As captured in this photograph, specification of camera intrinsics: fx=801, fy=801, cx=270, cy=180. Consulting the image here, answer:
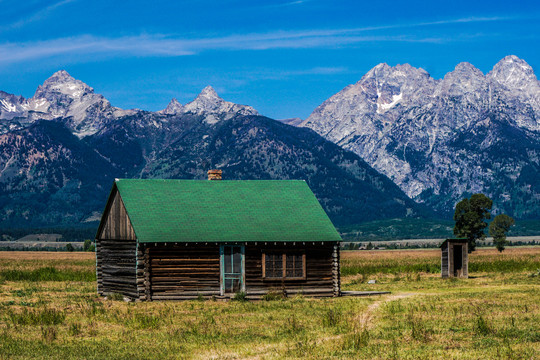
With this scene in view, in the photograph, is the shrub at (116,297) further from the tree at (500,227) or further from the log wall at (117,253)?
the tree at (500,227)

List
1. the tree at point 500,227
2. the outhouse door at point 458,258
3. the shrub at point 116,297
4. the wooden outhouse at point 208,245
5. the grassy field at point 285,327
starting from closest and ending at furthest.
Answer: the grassy field at point 285,327
the wooden outhouse at point 208,245
the shrub at point 116,297
the outhouse door at point 458,258
the tree at point 500,227

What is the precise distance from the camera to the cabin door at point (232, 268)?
40.3 metres

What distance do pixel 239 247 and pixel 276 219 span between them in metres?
3.22

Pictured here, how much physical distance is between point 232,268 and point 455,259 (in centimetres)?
2142

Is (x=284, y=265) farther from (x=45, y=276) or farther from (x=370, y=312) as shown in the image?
(x=45, y=276)

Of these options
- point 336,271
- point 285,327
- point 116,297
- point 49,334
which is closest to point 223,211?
point 336,271

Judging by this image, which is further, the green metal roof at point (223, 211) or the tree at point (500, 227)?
the tree at point (500, 227)

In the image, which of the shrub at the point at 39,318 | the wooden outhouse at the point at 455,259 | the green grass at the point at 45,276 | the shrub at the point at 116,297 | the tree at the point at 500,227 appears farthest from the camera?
the tree at the point at 500,227

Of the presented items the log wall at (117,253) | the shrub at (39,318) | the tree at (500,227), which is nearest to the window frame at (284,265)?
the log wall at (117,253)

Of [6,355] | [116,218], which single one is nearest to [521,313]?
[6,355]

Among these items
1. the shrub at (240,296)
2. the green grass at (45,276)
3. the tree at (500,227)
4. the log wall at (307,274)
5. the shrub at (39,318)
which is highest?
the tree at (500,227)

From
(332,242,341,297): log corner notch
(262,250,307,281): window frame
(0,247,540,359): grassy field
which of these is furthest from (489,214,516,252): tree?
(262,250,307,281): window frame

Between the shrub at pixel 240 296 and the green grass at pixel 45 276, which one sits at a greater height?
the shrub at pixel 240 296

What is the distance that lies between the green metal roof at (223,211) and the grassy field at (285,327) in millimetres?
3785
